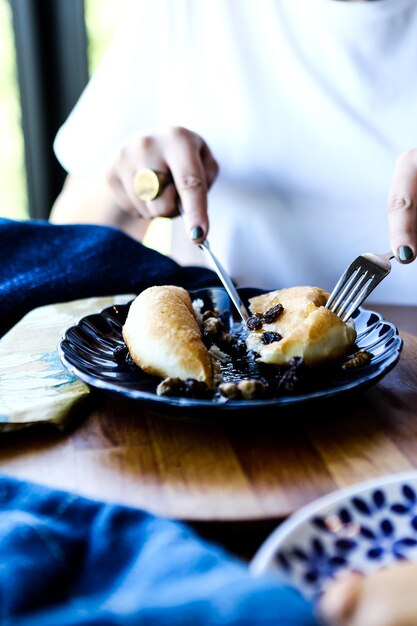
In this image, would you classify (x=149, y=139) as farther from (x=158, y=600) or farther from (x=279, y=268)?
(x=158, y=600)

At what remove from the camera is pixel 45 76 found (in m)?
2.58

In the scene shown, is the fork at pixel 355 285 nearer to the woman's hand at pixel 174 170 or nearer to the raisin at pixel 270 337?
the raisin at pixel 270 337

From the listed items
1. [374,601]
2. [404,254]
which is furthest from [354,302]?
[374,601]

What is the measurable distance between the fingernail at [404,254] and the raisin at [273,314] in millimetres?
205

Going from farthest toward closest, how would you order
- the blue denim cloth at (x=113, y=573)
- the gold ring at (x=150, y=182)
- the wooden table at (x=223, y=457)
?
the gold ring at (x=150, y=182)
the wooden table at (x=223, y=457)
the blue denim cloth at (x=113, y=573)

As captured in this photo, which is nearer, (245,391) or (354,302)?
(245,391)

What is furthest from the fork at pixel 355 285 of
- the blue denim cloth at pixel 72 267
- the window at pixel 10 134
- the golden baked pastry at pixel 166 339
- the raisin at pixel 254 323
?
the window at pixel 10 134

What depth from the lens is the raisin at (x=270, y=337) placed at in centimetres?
96

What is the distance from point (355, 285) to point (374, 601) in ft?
2.15

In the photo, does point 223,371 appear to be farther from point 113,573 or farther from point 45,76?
point 45,76

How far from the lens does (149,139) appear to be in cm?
142

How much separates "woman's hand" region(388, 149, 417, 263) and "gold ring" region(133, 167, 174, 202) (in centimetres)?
44

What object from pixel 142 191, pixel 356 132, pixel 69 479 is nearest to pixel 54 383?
pixel 69 479

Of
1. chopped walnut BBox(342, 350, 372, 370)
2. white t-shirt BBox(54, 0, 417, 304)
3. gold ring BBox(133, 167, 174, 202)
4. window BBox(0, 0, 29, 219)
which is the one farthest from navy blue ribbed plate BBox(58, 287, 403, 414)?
window BBox(0, 0, 29, 219)
